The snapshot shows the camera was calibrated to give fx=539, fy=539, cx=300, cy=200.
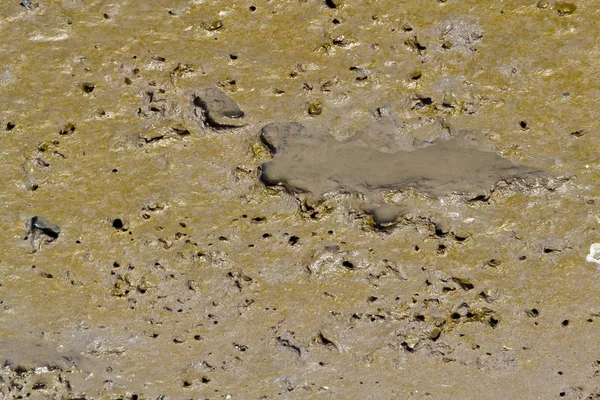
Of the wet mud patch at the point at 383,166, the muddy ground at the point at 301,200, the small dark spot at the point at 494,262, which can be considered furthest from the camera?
the small dark spot at the point at 494,262

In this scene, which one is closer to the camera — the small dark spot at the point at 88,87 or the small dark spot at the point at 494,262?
the small dark spot at the point at 88,87

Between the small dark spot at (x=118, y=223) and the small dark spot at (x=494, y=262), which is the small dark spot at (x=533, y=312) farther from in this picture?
the small dark spot at (x=118, y=223)

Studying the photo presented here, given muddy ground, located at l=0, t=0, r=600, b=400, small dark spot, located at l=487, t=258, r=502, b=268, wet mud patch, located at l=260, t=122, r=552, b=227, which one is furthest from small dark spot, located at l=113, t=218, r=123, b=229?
small dark spot, located at l=487, t=258, r=502, b=268

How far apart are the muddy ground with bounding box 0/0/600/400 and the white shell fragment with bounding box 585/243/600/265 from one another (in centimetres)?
5

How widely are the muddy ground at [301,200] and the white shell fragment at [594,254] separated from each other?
2.1 inches

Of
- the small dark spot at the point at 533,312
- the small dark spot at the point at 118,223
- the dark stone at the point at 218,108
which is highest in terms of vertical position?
the dark stone at the point at 218,108

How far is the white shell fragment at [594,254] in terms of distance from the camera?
3.52m

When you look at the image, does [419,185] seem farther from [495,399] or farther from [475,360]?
[495,399]

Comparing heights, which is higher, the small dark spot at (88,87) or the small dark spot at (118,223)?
the small dark spot at (88,87)

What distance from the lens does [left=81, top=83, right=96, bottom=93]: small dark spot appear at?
337cm

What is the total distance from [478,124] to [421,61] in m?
0.54

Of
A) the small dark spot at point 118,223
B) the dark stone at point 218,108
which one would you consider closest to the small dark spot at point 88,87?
the dark stone at point 218,108

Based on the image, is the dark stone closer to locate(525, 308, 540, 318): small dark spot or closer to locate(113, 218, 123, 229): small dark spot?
locate(113, 218, 123, 229): small dark spot

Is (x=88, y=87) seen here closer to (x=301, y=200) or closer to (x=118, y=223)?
(x=118, y=223)
